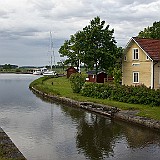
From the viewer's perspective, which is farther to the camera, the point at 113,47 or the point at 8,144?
the point at 113,47

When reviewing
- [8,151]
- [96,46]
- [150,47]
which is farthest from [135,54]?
[8,151]

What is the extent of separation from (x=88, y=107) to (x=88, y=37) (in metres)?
14.4

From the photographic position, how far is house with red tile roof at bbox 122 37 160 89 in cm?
3422

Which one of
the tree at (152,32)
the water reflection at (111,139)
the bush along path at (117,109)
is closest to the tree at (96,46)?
the bush along path at (117,109)

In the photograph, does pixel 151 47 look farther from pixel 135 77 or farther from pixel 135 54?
pixel 135 77

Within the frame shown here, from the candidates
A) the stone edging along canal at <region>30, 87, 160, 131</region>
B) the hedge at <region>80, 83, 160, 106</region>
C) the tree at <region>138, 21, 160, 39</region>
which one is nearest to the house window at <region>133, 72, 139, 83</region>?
the hedge at <region>80, 83, 160, 106</region>

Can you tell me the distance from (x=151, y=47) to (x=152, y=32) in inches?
764

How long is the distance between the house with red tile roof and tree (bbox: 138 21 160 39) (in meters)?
16.9

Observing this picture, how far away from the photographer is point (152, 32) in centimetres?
5425

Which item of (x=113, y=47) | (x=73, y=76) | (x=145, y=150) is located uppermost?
(x=113, y=47)

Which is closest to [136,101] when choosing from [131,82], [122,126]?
[122,126]

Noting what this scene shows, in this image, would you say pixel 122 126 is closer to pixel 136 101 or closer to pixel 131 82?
pixel 136 101

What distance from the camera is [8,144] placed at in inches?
567

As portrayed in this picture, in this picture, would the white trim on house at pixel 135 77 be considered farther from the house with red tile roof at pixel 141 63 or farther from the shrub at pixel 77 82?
the shrub at pixel 77 82
